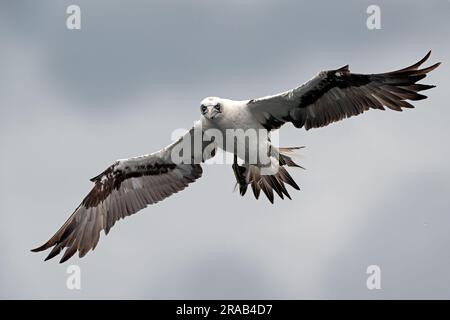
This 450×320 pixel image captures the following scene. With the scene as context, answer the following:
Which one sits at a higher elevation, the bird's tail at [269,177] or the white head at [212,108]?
the white head at [212,108]

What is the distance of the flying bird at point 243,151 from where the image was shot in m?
15.8

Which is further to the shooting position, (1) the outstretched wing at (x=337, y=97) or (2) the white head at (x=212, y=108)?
(2) the white head at (x=212, y=108)

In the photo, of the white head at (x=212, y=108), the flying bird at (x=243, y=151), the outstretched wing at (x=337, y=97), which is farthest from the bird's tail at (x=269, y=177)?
the white head at (x=212, y=108)

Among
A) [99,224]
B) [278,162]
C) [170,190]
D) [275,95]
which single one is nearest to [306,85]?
[275,95]

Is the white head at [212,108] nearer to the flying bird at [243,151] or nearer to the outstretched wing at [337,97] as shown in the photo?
the flying bird at [243,151]

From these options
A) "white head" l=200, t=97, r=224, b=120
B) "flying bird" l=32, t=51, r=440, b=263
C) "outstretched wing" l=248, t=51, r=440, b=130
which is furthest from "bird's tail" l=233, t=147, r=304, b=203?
"white head" l=200, t=97, r=224, b=120

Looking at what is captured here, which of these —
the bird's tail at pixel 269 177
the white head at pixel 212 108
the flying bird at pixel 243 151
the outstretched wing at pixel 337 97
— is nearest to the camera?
the outstretched wing at pixel 337 97

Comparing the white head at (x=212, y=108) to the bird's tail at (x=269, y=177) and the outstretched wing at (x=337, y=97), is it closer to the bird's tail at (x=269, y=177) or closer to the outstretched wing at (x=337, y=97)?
the outstretched wing at (x=337, y=97)

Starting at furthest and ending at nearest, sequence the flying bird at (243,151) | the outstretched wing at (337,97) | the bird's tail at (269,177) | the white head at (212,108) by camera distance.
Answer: the bird's tail at (269,177) < the white head at (212,108) < the flying bird at (243,151) < the outstretched wing at (337,97)

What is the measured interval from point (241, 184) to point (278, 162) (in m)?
1.05

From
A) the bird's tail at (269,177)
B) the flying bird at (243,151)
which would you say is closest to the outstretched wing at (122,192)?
the flying bird at (243,151)

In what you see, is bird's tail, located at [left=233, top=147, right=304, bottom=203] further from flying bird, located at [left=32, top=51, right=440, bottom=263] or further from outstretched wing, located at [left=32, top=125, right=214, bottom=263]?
outstretched wing, located at [left=32, top=125, right=214, bottom=263]

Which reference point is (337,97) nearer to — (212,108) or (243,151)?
(243,151)

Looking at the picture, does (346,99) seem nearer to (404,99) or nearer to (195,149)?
(404,99)
